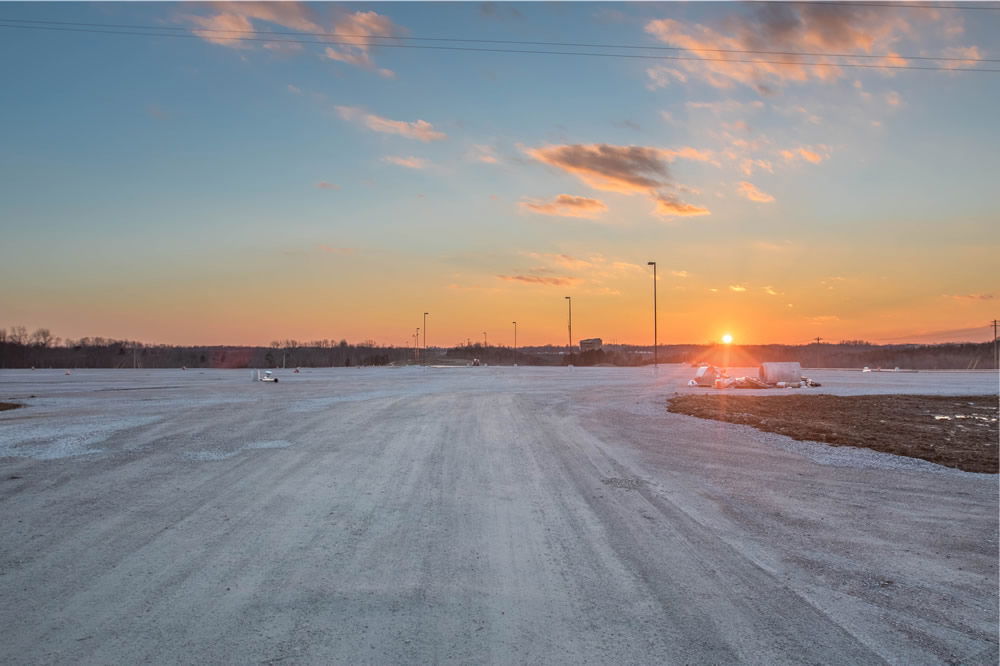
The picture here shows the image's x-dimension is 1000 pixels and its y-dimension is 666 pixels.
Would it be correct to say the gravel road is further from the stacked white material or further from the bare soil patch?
the stacked white material

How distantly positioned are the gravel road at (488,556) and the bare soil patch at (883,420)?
170 centimetres

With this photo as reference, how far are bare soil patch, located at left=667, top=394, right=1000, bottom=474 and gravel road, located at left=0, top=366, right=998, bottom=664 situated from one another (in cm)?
170

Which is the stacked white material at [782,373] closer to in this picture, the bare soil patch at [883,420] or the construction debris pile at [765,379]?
the construction debris pile at [765,379]

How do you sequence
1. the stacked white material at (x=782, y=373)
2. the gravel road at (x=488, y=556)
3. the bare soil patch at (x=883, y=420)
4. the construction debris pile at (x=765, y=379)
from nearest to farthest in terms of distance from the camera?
Answer: the gravel road at (x=488, y=556) → the bare soil patch at (x=883, y=420) → the construction debris pile at (x=765, y=379) → the stacked white material at (x=782, y=373)

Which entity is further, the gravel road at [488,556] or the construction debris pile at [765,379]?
the construction debris pile at [765,379]

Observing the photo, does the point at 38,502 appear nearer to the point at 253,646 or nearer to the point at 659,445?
the point at 253,646

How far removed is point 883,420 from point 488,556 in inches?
655

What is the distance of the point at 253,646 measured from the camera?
4.14m

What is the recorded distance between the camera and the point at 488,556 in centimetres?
598

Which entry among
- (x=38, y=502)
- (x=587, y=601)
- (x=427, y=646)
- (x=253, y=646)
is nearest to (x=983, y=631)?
(x=587, y=601)

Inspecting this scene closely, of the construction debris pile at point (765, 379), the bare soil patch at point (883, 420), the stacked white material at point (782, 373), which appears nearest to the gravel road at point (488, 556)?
the bare soil patch at point (883, 420)

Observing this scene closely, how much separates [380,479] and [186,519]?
286cm

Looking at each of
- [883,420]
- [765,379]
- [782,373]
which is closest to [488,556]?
[883,420]

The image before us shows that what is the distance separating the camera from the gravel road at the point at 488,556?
4246 millimetres
